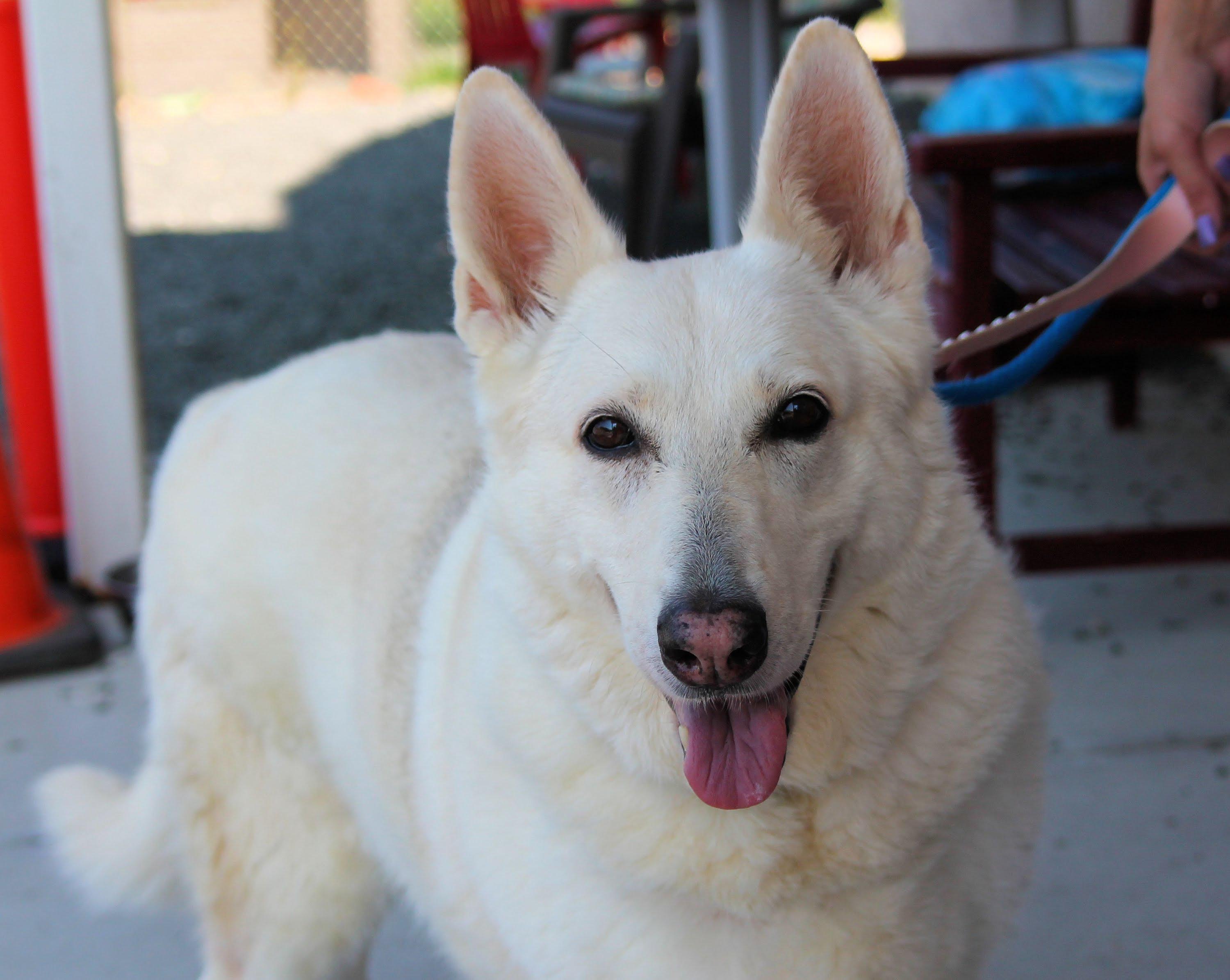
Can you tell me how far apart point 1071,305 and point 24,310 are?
364 centimetres

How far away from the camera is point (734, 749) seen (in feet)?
5.56

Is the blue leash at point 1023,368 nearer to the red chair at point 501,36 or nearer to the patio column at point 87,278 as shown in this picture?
the patio column at point 87,278

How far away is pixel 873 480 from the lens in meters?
1.77

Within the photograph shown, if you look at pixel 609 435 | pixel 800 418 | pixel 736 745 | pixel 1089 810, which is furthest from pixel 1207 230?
pixel 1089 810

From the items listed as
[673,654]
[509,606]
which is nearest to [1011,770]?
[673,654]

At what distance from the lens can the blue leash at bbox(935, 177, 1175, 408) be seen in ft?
7.33

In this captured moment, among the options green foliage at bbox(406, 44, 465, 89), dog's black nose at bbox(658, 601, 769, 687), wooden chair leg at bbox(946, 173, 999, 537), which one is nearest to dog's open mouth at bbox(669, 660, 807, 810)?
dog's black nose at bbox(658, 601, 769, 687)

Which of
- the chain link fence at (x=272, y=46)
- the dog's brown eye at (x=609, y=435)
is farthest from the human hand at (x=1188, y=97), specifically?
the chain link fence at (x=272, y=46)

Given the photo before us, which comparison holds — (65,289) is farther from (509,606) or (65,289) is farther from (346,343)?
(509,606)

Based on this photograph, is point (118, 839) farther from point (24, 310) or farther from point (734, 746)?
point (24, 310)

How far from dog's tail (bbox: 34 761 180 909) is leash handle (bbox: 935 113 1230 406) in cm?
177

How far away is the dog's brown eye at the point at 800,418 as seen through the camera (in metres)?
1.76

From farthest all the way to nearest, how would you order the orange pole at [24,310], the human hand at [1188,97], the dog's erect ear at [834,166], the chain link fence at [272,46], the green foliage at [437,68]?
the green foliage at [437,68]
the chain link fence at [272,46]
the orange pole at [24,310]
the human hand at [1188,97]
the dog's erect ear at [834,166]

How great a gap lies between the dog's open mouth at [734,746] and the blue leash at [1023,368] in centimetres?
76
